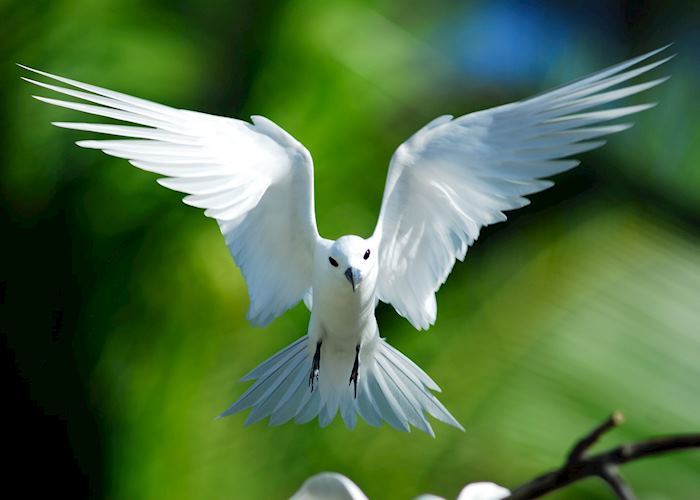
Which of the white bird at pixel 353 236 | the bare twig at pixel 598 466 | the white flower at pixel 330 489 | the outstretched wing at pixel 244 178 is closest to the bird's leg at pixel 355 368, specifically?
the white bird at pixel 353 236

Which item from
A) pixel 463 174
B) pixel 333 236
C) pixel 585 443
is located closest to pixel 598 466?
pixel 585 443

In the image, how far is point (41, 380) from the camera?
2.40 meters

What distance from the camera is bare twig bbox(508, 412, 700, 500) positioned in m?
0.50

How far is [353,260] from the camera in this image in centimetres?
112

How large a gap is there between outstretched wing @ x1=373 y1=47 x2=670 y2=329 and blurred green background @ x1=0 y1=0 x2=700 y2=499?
30.6 inches

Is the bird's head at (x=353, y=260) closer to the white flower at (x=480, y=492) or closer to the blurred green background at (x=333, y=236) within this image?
the white flower at (x=480, y=492)

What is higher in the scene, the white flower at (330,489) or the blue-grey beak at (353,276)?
the blue-grey beak at (353,276)

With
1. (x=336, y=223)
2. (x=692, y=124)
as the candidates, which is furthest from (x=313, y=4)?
(x=692, y=124)

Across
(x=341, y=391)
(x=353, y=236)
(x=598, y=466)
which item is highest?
(x=598, y=466)

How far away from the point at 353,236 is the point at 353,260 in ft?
Result: 0.10

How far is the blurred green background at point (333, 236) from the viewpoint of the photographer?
205 centimetres

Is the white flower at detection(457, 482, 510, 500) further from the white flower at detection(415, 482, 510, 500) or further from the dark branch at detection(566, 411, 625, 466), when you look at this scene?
the dark branch at detection(566, 411, 625, 466)

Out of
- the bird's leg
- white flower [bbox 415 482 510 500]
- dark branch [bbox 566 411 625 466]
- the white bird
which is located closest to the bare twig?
dark branch [bbox 566 411 625 466]

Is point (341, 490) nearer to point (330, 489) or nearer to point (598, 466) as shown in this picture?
point (330, 489)
